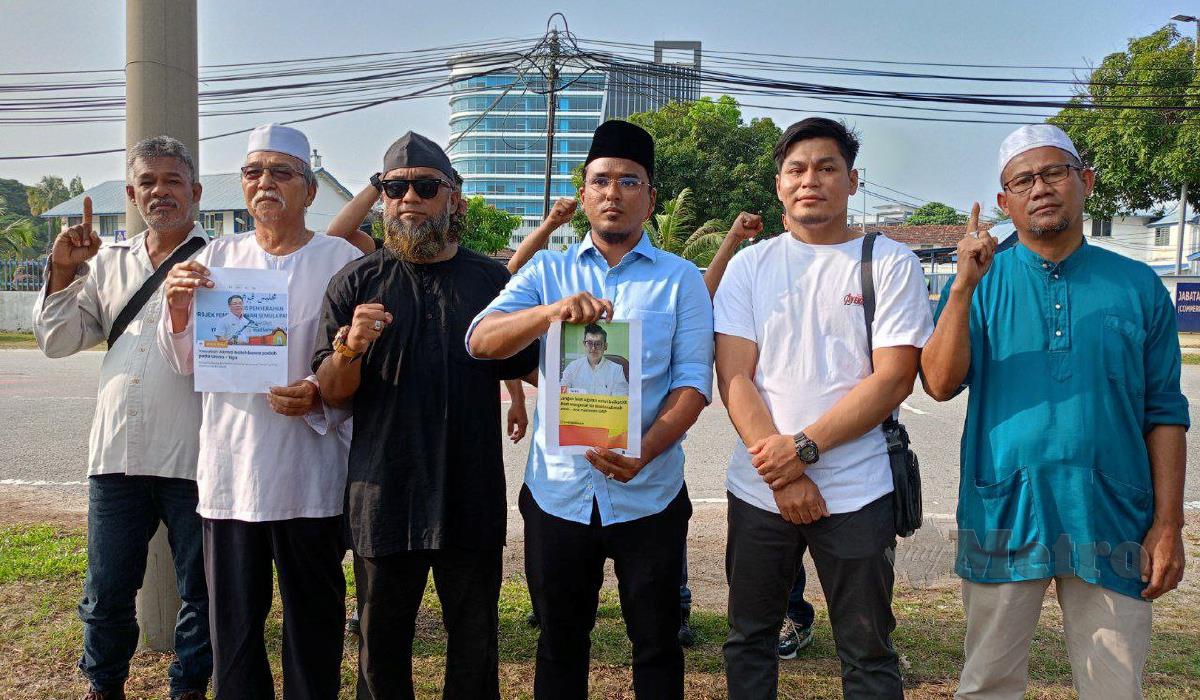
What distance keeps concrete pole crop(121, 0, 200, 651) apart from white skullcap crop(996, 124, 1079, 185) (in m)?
3.55

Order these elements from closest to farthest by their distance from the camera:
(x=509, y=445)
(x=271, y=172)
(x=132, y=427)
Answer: (x=271, y=172)
(x=132, y=427)
(x=509, y=445)

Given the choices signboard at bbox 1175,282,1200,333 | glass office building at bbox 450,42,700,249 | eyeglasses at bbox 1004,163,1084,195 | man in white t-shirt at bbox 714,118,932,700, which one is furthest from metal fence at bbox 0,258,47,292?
glass office building at bbox 450,42,700,249

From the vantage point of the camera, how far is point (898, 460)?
2.89 m

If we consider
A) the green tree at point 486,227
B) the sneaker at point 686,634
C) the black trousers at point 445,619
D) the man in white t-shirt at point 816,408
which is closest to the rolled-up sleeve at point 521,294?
the man in white t-shirt at point 816,408

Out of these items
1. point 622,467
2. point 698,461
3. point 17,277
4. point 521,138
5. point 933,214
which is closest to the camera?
point 622,467

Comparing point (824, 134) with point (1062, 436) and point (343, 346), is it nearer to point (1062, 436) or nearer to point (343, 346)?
point (1062, 436)

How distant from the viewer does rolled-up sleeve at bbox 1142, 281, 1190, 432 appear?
9.22 feet

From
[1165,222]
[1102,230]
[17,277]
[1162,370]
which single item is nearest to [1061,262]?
[1162,370]

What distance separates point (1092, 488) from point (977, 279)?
78 centimetres

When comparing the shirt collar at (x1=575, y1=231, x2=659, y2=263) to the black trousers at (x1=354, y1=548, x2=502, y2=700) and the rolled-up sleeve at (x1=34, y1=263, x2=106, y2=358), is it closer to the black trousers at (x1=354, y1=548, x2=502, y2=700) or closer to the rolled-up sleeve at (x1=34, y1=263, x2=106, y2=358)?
the black trousers at (x1=354, y1=548, x2=502, y2=700)

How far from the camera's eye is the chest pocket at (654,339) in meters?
3.03

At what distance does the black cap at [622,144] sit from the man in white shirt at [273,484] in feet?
3.89

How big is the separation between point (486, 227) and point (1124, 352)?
43079mm

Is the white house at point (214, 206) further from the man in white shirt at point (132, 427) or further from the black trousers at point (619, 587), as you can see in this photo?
the black trousers at point (619, 587)
